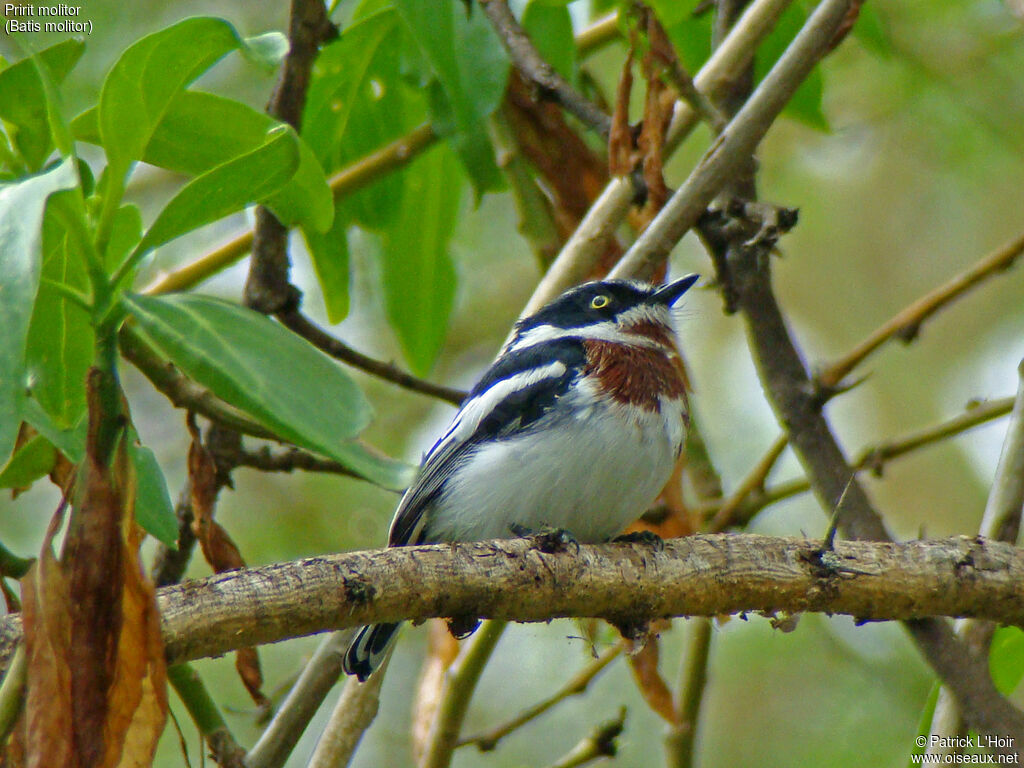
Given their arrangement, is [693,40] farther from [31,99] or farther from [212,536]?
[212,536]

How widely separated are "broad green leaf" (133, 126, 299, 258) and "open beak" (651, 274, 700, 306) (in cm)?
209

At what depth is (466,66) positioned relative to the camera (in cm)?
337

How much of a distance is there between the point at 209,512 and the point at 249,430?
0.25 meters

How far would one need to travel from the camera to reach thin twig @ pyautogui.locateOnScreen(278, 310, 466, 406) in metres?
3.64

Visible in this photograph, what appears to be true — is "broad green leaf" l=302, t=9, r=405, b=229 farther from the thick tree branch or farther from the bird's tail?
the thick tree branch

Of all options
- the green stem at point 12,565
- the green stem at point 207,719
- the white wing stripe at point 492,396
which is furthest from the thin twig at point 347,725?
the green stem at point 12,565

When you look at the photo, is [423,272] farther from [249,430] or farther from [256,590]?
[256,590]

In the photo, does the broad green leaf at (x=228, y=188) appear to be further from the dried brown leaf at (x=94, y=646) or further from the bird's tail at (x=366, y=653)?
the bird's tail at (x=366, y=653)

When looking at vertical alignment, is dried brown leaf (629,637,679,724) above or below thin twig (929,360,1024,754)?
below

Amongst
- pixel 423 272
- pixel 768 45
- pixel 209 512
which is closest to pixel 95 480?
pixel 209 512

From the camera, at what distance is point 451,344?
28.0 feet

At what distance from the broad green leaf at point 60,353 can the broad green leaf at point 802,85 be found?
270cm

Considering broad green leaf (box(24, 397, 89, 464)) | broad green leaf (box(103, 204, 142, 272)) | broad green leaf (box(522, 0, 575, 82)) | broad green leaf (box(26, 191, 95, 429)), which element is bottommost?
broad green leaf (box(24, 397, 89, 464))

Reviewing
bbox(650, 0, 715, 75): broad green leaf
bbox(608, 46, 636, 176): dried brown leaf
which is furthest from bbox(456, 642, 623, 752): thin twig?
bbox(650, 0, 715, 75): broad green leaf
